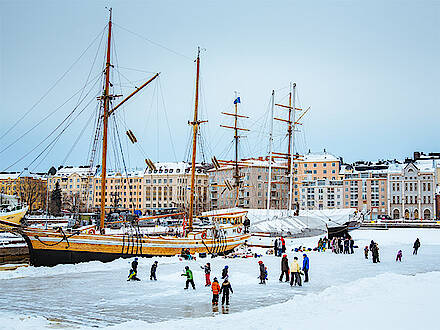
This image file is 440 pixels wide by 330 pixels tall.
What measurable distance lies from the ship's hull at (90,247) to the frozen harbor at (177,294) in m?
1.45

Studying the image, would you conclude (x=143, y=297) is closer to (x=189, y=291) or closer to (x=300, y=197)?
(x=189, y=291)

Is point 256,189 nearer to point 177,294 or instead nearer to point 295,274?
point 295,274

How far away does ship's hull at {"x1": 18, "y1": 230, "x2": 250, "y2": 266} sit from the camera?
32.0m

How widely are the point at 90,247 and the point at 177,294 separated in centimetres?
1397

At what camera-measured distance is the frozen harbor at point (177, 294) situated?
1600cm

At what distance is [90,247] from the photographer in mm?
33312

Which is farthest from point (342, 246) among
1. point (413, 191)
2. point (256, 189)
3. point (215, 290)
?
point (256, 189)

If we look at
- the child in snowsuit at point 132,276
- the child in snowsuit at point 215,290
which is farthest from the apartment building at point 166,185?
the child in snowsuit at point 215,290

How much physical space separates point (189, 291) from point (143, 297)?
2.40 m

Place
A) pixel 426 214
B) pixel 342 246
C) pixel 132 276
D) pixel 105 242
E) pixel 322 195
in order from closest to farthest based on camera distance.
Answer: pixel 132 276, pixel 105 242, pixel 342 246, pixel 426 214, pixel 322 195

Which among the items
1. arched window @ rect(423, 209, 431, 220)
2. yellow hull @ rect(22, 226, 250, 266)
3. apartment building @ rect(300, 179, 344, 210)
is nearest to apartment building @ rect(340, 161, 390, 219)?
apartment building @ rect(300, 179, 344, 210)

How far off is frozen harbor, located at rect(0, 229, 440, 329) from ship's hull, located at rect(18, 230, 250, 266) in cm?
145

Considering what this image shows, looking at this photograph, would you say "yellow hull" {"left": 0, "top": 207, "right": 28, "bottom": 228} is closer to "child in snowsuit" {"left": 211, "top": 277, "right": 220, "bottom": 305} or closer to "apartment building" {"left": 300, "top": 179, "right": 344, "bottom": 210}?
"child in snowsuit" {"left": 211, "top": 277, "right": 220, "bottom": 305}

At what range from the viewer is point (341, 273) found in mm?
27359
